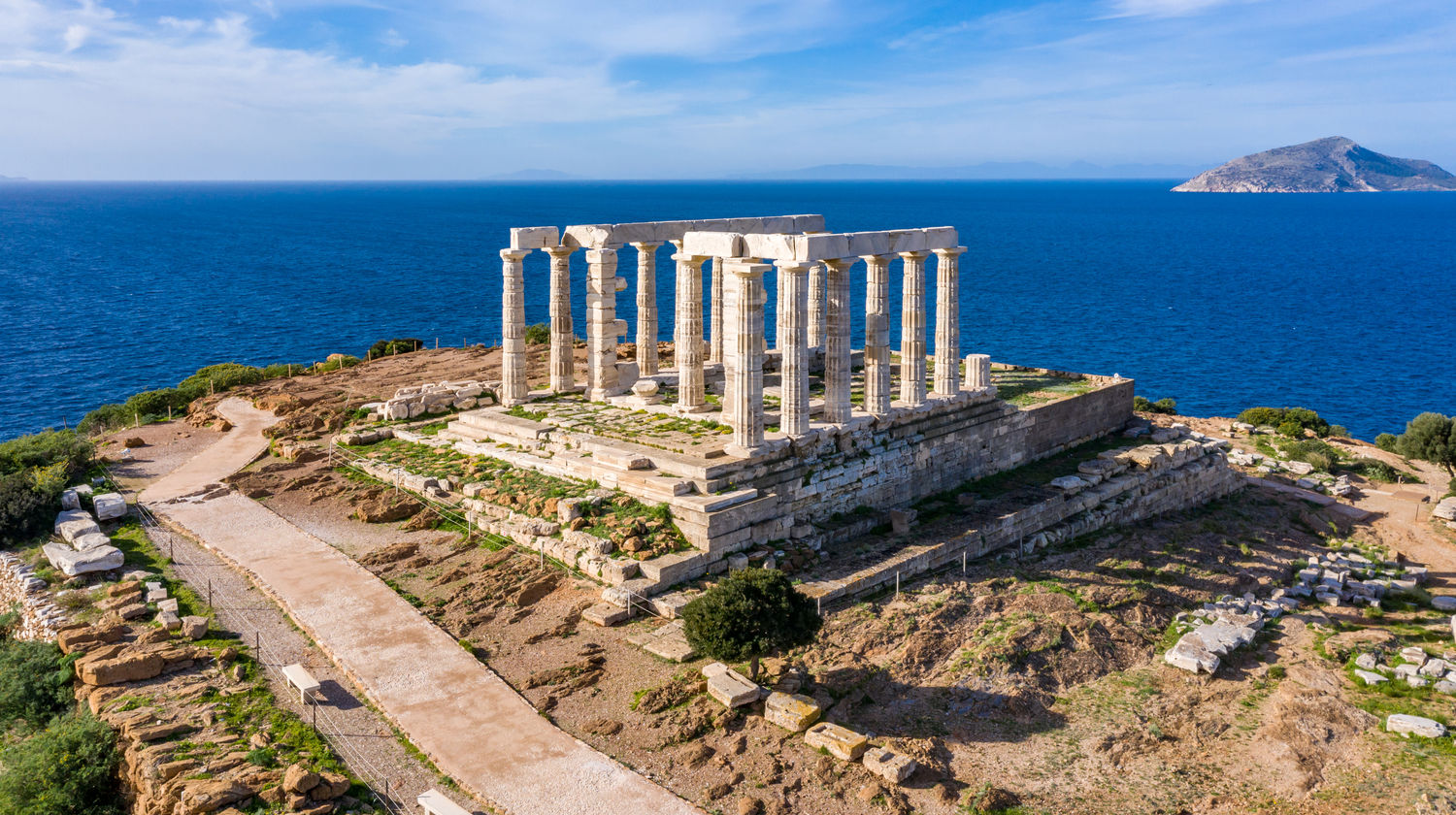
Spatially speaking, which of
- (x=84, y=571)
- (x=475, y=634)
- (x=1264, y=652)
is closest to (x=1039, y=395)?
(x=1264, y=652)

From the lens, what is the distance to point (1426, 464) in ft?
139

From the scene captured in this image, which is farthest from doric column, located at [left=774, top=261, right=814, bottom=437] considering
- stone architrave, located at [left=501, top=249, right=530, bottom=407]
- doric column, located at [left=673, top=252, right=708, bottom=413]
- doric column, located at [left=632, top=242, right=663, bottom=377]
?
stone architrave, located at [left=501, top=249, right=530, bottom=407]

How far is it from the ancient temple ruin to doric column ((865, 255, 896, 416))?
0.05 metres

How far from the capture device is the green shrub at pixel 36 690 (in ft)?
56.4

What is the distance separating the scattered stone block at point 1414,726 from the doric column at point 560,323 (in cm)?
2219

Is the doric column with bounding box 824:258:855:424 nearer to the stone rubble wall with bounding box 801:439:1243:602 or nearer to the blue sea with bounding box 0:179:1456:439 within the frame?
the stone rubble wall with bounding box 801:439:1243:602

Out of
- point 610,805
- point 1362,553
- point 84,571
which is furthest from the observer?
point 1362,553

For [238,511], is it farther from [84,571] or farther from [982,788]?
[982,788]

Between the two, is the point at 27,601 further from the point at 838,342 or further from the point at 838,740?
the point at 838,342

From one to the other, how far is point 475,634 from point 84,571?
8.74m

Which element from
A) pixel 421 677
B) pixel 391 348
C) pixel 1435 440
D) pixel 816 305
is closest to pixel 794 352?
pixel 816 305

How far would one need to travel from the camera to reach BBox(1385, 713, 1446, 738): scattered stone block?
747 inches

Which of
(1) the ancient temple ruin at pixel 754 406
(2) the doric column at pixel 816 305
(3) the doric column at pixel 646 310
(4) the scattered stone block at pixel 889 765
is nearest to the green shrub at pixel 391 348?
(1) the ancient temple ruin at pixel 754 406

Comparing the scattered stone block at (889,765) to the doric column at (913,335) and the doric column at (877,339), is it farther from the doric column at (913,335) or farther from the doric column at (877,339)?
the doric column at (913,335)
